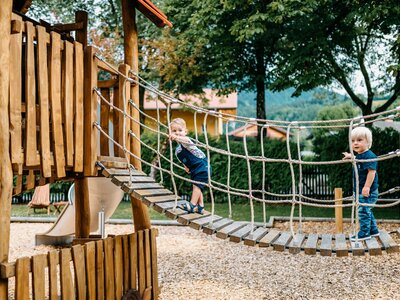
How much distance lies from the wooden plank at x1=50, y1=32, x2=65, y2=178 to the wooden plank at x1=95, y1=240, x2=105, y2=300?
756 mm

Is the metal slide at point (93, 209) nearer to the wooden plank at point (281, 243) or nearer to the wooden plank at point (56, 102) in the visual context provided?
the wooden plank at point (56, 102)

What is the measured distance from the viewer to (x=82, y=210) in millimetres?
6773

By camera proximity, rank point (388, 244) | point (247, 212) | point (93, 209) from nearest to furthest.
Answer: point (388, 244) < point (93, 209) < point (247, 212)

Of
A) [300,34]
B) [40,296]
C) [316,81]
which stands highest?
[300,34]

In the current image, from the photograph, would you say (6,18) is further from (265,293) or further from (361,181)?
(265,293)

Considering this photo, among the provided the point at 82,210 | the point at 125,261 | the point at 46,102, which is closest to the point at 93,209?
the point at 82,210

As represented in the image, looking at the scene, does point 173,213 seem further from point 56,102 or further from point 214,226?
point 56,102

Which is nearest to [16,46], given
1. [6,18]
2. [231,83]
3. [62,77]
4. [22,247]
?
[6,18]

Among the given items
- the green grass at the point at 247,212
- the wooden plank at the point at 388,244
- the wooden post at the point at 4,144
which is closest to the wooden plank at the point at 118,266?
the wooden post at the point at 4,144

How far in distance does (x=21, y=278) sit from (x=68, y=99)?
1.56m

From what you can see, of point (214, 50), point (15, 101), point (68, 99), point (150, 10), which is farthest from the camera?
point (214, 50)

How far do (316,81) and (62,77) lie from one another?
34.5 feet

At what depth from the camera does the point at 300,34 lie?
14375mm

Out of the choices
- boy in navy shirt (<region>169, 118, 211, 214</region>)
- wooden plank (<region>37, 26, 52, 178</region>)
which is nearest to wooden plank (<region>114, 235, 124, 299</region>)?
boy in navy shirt (<region>169, 118, 211, 214</region>)
